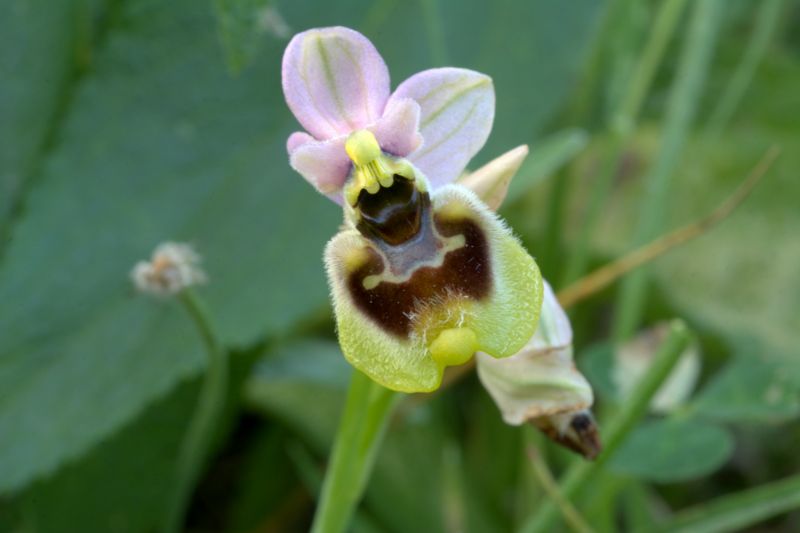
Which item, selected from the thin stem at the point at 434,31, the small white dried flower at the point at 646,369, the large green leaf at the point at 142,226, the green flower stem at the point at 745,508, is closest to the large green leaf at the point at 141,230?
the large green leaf at the point at 142,226

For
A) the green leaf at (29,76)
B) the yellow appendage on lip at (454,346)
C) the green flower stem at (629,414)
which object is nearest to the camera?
the yellow appendage on lip at (454,346)

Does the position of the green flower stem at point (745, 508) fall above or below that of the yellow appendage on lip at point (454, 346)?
below

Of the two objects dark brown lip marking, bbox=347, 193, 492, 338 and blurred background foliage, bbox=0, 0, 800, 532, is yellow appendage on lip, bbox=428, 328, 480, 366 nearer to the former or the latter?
dark brown lip marking, bbox=347, 193, 492, 338

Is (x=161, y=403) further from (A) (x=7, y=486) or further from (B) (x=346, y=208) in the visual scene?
(B) (x=346, y=208)

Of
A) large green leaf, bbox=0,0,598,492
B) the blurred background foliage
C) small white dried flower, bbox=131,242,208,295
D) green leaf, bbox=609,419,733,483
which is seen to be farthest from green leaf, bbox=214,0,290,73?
green leaf, bbox=609,419,733,483

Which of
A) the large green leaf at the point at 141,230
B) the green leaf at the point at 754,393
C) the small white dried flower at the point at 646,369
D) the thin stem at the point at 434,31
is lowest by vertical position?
the small white dried flower at the point at 646,369

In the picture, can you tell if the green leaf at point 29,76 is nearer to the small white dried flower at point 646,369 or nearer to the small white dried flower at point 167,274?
the small white dried flower at point 167,274

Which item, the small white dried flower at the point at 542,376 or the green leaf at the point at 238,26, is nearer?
the small white dried flower at the point at 542,376
